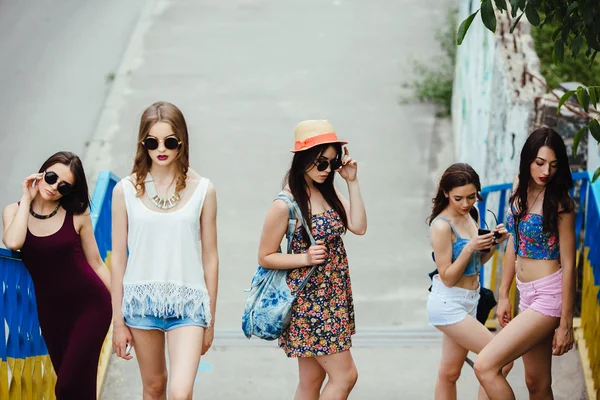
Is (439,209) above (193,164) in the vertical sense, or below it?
below

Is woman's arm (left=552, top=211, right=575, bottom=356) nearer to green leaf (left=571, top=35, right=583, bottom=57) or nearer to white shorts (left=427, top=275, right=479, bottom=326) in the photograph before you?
white shorts (left=427, top=275, right=479, bottom=326)

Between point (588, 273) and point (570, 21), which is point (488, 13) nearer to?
point (570, 21)

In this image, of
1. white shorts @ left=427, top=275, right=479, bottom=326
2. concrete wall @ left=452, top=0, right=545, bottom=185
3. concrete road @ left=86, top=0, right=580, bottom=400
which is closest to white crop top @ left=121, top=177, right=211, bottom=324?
white shorts @ left=427, top=275, right=479, bottom=326

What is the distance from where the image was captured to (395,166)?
11414mm

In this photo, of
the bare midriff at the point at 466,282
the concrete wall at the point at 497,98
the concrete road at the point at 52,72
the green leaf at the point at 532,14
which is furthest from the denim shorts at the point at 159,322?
the concrete road at the point at 52,72

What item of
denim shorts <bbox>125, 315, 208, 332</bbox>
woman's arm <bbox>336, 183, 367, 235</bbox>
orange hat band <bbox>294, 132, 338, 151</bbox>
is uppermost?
orange hat band <bbox>294, 132, 338, 151</bbox>

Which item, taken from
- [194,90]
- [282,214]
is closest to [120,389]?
[282,214]

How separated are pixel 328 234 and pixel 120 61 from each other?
34.0 ft

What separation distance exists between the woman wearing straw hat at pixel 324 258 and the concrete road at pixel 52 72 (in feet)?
22.6

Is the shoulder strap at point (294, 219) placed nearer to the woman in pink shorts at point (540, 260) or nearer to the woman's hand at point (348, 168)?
the woman's hand at point (348, 168)

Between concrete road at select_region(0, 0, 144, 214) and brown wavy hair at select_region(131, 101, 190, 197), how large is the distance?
22.4 ft

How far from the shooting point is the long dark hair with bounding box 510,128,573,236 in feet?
15.1

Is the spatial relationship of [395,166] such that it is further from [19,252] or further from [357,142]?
[19,252]

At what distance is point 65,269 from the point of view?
4.67 metres
